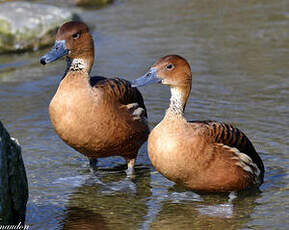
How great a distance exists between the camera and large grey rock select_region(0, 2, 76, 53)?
11.5 m

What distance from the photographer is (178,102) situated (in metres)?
6.03

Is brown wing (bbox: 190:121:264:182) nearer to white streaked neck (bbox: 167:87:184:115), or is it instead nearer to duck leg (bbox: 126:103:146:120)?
white streaked neck (bbox: 167:87:184:115)

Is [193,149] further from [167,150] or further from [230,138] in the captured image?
[230,138]

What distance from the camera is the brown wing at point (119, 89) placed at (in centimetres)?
656

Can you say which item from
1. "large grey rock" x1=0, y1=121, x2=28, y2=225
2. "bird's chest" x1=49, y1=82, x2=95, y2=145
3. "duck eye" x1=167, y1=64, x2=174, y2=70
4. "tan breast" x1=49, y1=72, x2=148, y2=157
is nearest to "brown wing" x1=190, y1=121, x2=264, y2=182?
"duck eye" x1=167, y1=64, x2=174, y2=70

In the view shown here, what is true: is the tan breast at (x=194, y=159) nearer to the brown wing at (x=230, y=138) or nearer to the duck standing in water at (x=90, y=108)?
the brown wing at (x=230, y=138)

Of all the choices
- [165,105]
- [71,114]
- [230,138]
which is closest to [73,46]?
[71,114]

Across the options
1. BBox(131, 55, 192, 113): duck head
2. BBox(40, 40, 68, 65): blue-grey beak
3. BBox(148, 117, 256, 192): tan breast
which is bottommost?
BBox(148, 117, 256, 192): tan breast

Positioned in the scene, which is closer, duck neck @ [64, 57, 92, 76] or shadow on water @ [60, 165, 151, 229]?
shadow on water @ [60, 165, 151, 229]

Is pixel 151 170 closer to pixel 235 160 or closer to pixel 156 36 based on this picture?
pixel 235 160

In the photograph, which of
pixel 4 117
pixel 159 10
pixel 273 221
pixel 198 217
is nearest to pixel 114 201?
pixel 198 217

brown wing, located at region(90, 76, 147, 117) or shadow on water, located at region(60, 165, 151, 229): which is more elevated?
brown wing, located at region(90, 76, 147, 117)

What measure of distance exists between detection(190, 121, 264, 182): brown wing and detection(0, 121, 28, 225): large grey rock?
177 cm

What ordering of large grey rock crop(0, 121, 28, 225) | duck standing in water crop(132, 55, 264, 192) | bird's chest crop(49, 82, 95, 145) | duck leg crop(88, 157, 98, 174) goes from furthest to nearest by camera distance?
1. duck leg crop(88, 157, 98, 174)
2. bird's chest crop(49, 82, 95, 145)
3. duck standing in water crop(132, 55, 264, 192)
4. large grey rock crop(0, 121, 28, 225)
